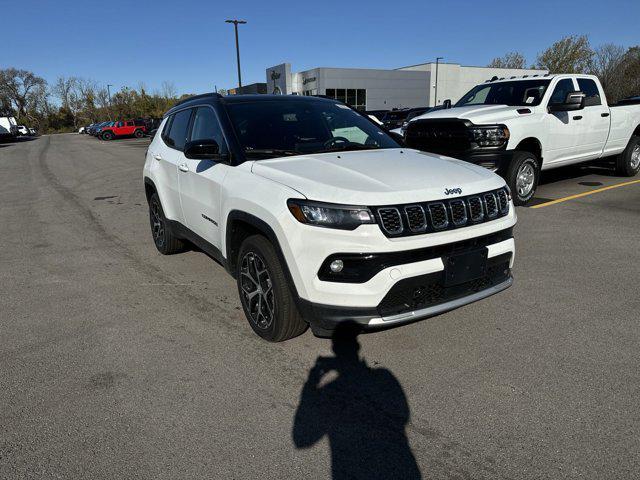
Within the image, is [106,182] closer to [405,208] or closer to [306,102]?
[306,102]

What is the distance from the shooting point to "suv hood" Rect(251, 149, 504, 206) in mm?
2795

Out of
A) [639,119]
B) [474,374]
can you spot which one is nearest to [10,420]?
[474,374]

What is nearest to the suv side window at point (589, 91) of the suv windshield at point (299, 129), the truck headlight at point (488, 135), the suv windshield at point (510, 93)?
the suv windshield at point (510, 93)

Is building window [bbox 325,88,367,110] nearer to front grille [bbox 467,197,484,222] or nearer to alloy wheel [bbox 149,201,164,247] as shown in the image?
alloy wheel [bbox 149,201,164,247]

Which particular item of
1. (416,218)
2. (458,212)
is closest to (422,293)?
(416,218)

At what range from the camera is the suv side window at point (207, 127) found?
3803mm

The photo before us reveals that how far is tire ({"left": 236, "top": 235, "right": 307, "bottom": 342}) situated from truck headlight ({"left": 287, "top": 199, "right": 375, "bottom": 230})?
419 mm

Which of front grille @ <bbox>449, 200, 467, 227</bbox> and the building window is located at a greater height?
the building window

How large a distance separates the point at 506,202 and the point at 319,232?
149 centimetres

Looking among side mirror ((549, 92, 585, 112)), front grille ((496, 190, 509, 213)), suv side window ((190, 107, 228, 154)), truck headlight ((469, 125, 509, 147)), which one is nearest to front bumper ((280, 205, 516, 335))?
front grille ((496, 190, 509, 213))

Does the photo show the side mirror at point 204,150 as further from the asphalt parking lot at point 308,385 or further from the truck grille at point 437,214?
the truck grille at point 437,214

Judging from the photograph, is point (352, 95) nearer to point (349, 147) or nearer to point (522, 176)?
point (522, 176)

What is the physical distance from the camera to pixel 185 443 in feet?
8.03

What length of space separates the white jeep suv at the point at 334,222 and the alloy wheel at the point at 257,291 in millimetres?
11
